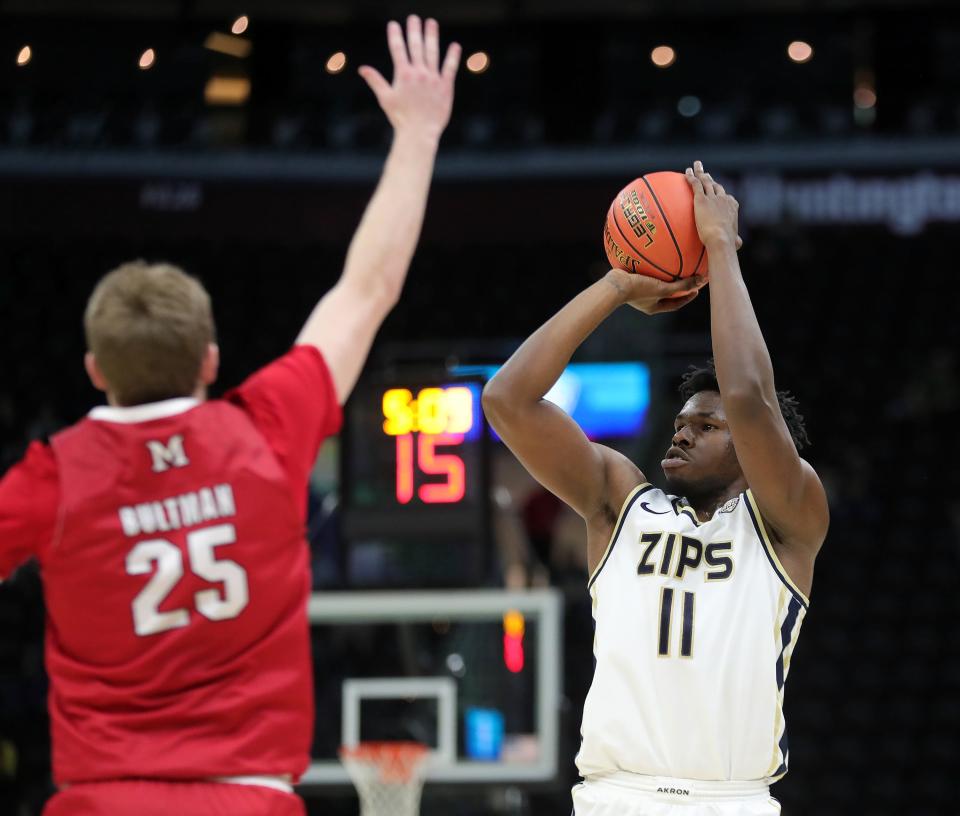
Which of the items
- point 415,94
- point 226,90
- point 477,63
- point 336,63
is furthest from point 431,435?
point 336,63

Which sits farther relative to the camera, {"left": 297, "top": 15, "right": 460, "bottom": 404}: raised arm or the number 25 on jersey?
{"left": 297, "top": 15, "right": 460, "bottom": 404}: raised arm

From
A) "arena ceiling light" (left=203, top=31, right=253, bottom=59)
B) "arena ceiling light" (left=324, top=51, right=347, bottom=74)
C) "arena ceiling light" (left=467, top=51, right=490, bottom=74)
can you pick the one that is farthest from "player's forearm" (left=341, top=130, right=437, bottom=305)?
"arena ceiling light" (left=203, top=31, right=253, bottom=59)

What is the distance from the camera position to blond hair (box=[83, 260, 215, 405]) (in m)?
2.33

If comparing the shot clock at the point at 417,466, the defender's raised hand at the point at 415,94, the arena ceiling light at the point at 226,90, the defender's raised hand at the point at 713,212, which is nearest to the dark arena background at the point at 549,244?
the arena ceiling light at the point at 226,90

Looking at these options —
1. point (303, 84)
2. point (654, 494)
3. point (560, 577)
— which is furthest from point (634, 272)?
point (303, 84)

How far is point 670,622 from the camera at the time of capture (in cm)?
354

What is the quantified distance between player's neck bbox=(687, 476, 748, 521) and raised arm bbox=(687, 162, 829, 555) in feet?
0.66

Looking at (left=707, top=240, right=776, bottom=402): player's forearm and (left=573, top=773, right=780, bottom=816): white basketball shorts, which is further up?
(left=707, top=240, right=776, bottom=402): player's forearm

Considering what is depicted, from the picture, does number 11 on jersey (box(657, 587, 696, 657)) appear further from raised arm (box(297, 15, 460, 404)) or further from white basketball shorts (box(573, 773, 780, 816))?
raised arm (box(297, 15, 460, 404))

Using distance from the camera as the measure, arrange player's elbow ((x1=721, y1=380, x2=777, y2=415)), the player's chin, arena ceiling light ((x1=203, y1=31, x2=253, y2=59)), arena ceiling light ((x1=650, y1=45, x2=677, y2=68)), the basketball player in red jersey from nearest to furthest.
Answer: the basketball player in red jersey
player's elbow ((x1=721, y1=380, x2=777, y2=415))
the player's chin
arena ceiling light ((x1=203, y1=31, x2=253, y2=59))
arena ceiling light ((x1=650, y1=45, x2=677, y2=68))

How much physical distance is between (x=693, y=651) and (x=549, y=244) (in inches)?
486

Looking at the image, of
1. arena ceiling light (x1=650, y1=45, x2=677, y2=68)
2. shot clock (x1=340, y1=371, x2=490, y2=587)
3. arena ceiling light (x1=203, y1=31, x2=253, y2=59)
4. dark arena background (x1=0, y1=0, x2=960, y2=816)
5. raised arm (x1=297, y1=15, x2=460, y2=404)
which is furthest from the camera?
arena ceiling light (x1=650, y1=45, x2=677, y2=68)

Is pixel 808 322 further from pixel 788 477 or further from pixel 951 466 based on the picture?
pixel 788 477

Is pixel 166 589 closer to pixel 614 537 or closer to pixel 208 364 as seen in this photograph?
pixel 208 364
